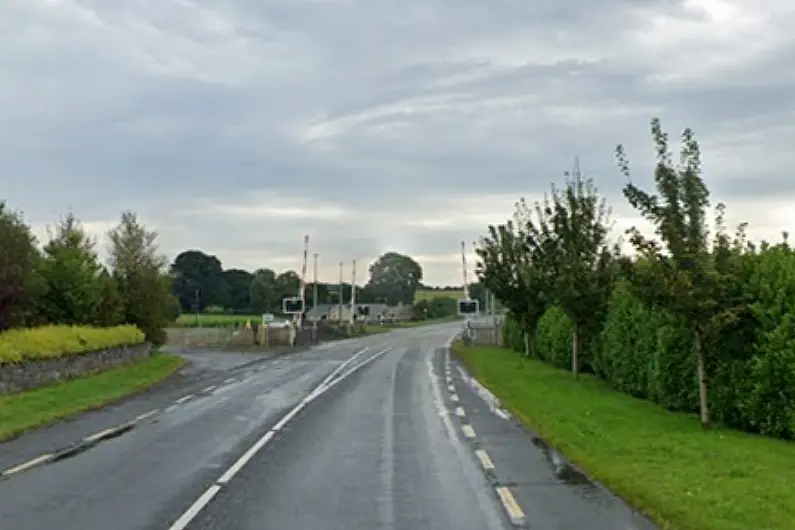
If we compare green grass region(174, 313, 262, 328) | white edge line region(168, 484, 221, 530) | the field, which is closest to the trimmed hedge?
white edge line region(168, 484, 221, 530)

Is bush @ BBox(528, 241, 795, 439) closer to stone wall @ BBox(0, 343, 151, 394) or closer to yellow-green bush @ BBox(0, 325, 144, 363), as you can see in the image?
stone wall @ BBox(0, 343, 151, 394)

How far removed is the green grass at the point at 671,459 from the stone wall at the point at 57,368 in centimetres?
1202

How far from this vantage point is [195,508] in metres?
11.0

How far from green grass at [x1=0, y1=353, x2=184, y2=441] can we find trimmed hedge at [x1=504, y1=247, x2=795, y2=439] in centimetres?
1154

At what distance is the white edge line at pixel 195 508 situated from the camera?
10016mm

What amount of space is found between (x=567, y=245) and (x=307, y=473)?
19.5 metres

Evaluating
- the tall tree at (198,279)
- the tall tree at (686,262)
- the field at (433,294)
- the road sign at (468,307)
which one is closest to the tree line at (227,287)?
the tall tree at (198,279)

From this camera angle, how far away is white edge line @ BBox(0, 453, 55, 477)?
14.0m

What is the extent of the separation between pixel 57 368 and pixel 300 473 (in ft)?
62.8

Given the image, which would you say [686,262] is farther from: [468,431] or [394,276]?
[394,276]

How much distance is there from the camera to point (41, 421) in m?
20.9

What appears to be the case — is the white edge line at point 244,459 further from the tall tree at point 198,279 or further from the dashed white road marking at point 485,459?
the tall tree at point 198,279

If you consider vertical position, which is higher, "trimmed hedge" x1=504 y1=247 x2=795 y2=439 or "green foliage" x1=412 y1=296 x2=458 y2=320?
"green foliage" x1=412 y1=296 x2=458 y2=320

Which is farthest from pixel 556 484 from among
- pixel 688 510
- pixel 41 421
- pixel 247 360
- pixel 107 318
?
pixel 247 360
